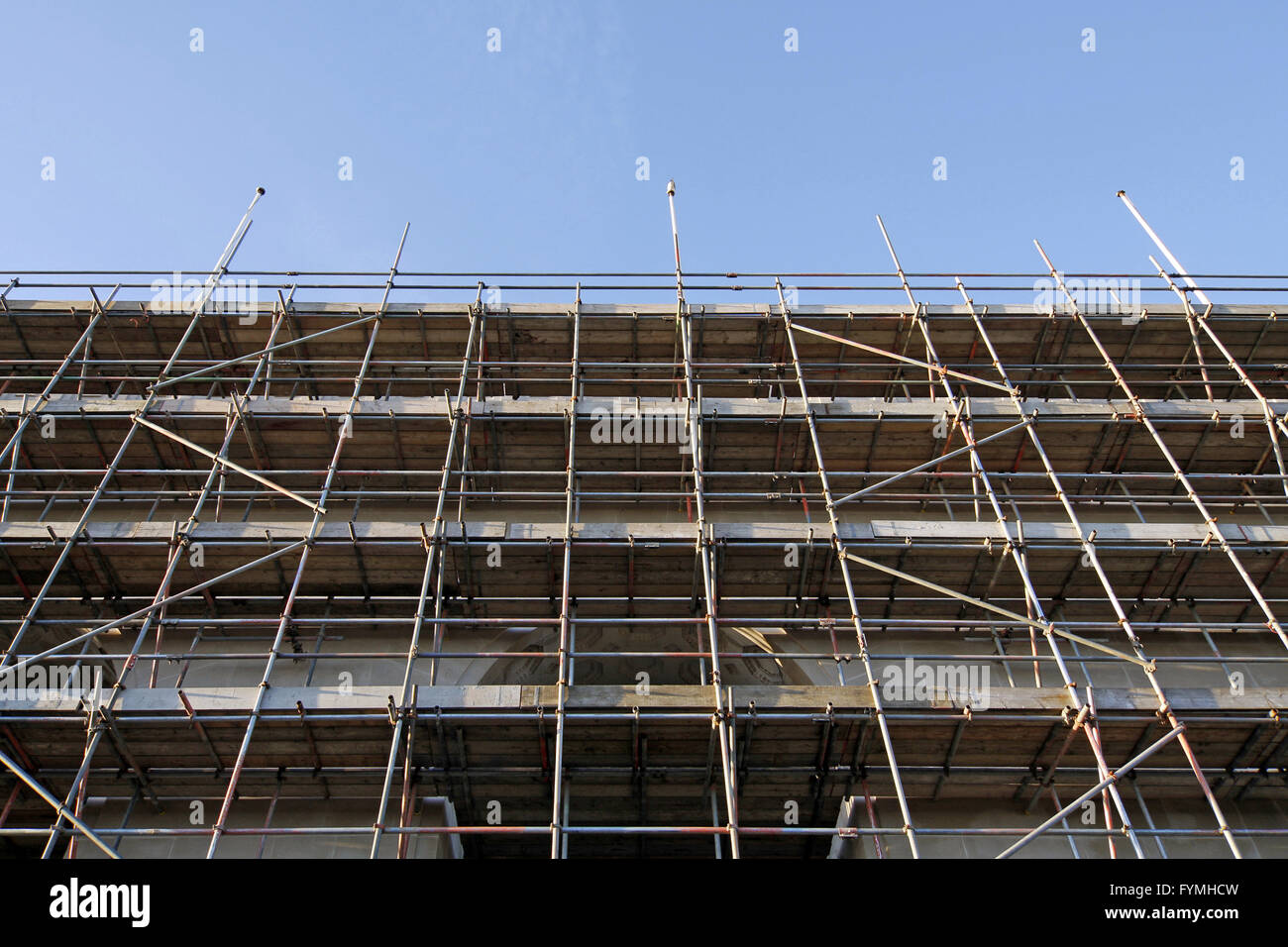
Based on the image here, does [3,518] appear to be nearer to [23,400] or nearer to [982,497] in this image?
[23,400]

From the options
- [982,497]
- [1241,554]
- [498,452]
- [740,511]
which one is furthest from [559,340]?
[1241,554]

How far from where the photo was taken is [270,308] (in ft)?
51.4

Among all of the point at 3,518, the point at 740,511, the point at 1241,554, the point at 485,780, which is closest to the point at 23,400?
the point at 3,518

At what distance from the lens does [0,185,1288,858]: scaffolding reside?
404 inches

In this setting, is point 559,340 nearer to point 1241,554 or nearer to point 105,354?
point 105,354

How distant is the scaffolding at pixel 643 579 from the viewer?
33.7ft

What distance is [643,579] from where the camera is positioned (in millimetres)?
12508

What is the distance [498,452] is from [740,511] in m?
3.67
